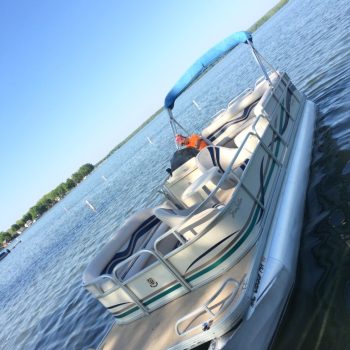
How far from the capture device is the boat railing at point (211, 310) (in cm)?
481

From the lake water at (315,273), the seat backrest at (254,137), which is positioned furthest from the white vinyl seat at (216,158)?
the lake water at (315,273)

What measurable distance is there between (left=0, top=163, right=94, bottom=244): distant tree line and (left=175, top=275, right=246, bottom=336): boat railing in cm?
13357

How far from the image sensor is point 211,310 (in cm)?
513

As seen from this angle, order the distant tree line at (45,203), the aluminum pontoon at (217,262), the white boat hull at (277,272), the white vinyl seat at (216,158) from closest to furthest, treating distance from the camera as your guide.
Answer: the white boat hull at (277,272)
the aluminum pontoon at (217,262)
the white vinyl seat at (216,158)
the distant tree line at (45,203)

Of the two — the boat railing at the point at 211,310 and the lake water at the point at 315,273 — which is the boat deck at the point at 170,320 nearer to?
the boat railing at the point at 211,310

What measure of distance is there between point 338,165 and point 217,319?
18.2 ft

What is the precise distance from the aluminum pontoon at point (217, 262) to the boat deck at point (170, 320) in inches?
0.8

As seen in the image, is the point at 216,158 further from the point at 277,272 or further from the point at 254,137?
the point at 277,272

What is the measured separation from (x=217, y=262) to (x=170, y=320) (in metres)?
1.12

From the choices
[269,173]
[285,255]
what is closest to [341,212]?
[269,173]

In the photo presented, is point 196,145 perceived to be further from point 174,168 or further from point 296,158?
point 296,158

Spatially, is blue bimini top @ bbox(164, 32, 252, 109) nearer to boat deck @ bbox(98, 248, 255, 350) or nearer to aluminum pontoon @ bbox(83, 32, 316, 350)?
aluminum pontoon @ bbox(83, 32, 316, 350)

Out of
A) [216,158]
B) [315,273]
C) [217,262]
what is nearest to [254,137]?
[216,158]

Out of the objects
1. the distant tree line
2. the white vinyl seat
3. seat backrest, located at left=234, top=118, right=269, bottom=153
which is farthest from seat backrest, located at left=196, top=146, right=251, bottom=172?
the distant tree line
